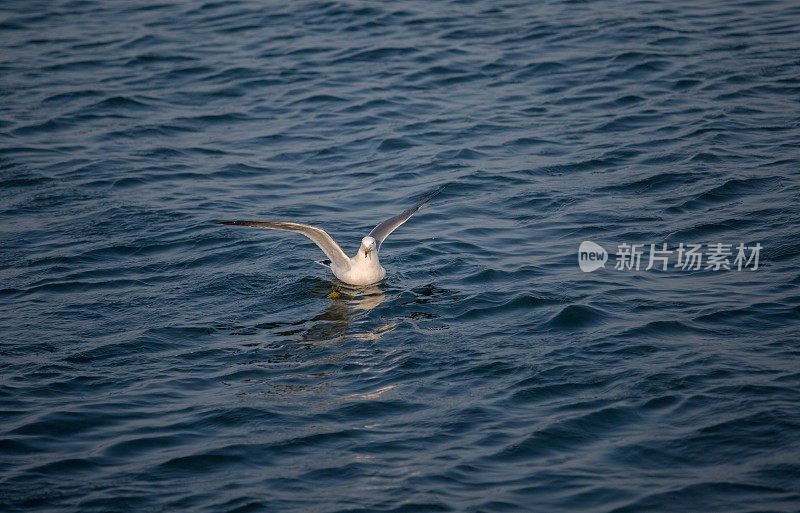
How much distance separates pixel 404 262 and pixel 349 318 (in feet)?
5.59

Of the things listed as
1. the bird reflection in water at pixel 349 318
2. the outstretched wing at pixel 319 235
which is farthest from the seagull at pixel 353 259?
the bird reflection in water at pixel 349 318

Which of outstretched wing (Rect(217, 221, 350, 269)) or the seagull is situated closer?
outstretched wing (Rect(217, 221, 350, 269))

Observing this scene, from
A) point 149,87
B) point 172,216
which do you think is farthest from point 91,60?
point 172,216

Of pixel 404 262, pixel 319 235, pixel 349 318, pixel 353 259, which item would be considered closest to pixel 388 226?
pixel 404 262

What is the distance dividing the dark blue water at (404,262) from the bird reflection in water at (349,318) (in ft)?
0.17

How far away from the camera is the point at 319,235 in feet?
38.0

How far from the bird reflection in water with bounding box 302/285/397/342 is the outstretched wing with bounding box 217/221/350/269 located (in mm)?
339

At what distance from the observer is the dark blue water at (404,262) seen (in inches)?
331

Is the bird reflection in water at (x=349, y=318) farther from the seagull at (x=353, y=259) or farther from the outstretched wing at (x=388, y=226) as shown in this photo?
the outstretched wing at (x=388, y=226)

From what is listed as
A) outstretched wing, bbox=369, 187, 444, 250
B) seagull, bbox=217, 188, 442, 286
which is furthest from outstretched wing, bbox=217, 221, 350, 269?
outstretched wing, bbox=369, 187, 444, 250

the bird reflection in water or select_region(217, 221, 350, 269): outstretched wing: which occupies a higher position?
select_region(217, 221, 350, 269): outstretched wing

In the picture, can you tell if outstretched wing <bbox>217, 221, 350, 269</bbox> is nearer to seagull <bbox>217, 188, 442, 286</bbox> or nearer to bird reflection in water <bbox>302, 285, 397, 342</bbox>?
seagull <bbox>217, 188, 442, 286</bbox>

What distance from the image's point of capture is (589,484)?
26.1ft

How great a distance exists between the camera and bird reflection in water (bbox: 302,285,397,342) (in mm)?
10727
